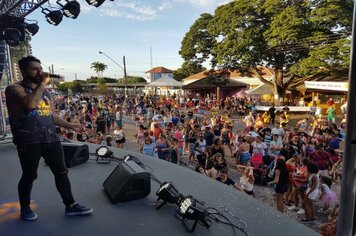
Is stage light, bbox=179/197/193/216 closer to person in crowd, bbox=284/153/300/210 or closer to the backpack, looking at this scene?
person in crowd, bbox=284/153/300/210

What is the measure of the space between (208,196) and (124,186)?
1132mm

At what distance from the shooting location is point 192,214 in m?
2.78

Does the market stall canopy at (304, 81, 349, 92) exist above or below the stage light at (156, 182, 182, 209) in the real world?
above

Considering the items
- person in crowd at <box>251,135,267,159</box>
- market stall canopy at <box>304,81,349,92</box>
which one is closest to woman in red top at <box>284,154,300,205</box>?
person in crowd at <box>251,135,267,159</box>

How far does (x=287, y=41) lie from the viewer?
2400 centimetres

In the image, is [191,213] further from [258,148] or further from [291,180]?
[258,148]

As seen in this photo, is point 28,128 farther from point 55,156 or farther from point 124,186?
point 124,186

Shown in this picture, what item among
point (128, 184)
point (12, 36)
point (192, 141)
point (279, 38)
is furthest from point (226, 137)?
point (279, 38)

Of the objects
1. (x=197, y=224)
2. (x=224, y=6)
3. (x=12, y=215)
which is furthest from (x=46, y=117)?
(x=224, y=6)

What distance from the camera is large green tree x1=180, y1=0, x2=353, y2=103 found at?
21.7 metres

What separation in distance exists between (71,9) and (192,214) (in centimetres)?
915

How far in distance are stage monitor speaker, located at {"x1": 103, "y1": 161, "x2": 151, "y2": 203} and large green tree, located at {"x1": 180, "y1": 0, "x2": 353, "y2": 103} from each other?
856 inches

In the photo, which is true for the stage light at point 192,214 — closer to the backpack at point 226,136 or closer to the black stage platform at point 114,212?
the black stage platform at point 114,212

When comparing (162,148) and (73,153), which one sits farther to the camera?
(162,148)
